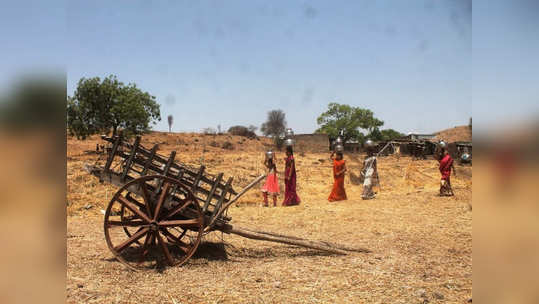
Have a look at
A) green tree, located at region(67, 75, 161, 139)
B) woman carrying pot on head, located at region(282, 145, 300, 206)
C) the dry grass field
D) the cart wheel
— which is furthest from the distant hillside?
the cart wheel

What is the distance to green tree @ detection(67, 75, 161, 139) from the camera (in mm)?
28359

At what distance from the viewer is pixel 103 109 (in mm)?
29203

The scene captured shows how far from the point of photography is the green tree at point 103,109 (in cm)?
2836

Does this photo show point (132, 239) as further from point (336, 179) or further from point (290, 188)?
point (336, 179)

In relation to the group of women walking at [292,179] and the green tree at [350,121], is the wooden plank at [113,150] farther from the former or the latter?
the green tree at [350,121]

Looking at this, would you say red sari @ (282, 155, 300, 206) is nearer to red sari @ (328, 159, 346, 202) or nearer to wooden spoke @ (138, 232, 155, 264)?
red sari @ (328, 159, 346, 202)

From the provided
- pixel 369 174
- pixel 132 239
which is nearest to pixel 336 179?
pixel 369 174

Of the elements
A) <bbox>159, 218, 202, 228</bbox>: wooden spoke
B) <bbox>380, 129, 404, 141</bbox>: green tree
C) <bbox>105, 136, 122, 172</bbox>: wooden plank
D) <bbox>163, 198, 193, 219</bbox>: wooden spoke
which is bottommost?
<bbox>159, 218, 202, 228</bbox>: wooden spoke

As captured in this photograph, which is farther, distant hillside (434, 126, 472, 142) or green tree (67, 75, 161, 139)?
distant hillside (434, 126, 472, 142)

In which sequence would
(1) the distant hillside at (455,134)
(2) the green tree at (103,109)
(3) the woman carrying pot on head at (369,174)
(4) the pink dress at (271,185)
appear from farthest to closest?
(1) the distant hillside at (455,134)
(2) the green tree at (103,109)
(3) the woman carrying pot on head at (369,174)
(4) the pink dress at (271,185)

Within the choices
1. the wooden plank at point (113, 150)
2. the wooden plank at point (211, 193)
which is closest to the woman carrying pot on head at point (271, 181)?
the wooden plank at point (211, 193)
